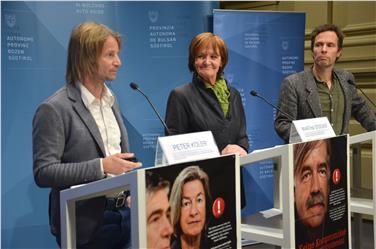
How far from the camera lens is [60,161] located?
1789 millimetres

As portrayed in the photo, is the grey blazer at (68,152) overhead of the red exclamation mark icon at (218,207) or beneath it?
overhead

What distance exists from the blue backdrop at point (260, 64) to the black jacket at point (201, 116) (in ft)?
5.01

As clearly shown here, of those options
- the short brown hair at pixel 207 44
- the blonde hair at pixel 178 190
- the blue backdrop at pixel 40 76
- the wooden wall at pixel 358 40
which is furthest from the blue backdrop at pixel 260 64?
the blonde hair at pixel 178 190

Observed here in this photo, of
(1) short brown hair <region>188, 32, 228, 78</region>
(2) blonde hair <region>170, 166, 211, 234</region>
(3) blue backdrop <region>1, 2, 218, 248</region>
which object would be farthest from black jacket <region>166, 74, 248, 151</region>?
(3) blue backdrop <region>1, 2, 218, 248</region>

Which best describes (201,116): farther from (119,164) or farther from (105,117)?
(119,164)

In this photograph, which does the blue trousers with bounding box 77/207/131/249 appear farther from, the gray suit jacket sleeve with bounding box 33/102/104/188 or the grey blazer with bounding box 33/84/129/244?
the gray suit jacket sleeve with bounding box 33/102/104/188

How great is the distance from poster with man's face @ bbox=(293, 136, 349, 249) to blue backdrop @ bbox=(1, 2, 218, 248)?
1758 millimetres

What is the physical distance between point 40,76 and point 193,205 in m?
1.98

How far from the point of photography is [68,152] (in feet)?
5.93

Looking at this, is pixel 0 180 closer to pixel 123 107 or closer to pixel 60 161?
pixel 123 107

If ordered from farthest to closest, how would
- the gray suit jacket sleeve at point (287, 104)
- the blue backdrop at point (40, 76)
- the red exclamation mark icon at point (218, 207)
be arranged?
the blue backdrop at point (40, 76) < the gray suit jacket sleeve at point (287, 104) < the red exclamation mark icon at point (218, 207)

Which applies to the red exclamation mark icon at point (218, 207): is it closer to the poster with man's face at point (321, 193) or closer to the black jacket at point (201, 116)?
the poster with man's face at point (321, 193)

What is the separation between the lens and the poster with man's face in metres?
1.93

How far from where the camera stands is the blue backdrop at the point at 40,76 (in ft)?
10.6
